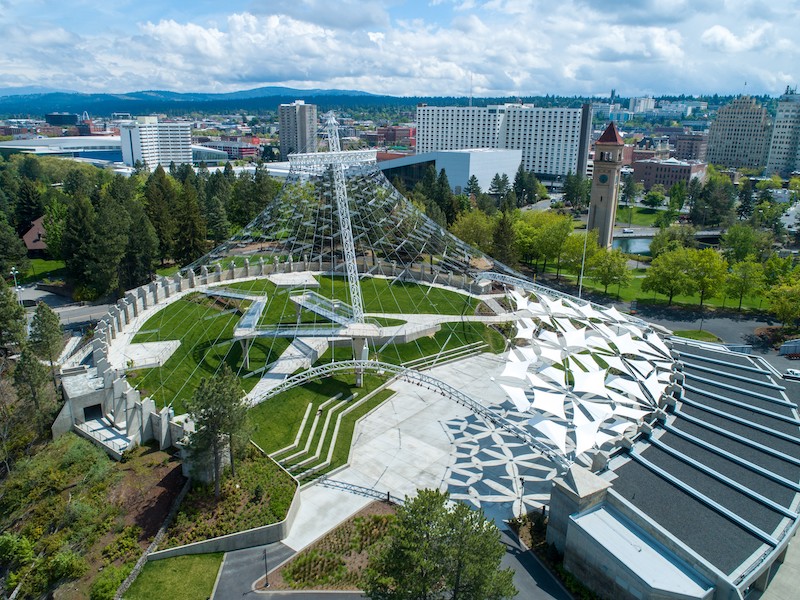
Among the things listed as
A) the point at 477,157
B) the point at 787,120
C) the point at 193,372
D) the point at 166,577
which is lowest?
the point at 166,577

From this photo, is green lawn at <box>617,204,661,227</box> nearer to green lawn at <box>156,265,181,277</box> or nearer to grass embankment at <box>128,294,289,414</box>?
green lawn at <box>156,265,181,277</box>

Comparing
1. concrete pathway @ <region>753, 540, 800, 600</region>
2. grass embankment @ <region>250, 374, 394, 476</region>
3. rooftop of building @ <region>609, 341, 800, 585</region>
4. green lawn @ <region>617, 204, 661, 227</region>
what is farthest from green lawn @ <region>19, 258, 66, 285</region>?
green lawn @ <region>617, 204, 661, 227</region>

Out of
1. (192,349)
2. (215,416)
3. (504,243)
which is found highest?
(504,243)

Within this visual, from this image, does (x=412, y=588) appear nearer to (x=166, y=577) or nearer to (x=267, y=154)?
(x=166, y=577)

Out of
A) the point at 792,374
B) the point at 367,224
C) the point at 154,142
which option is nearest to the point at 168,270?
the point at 367,224

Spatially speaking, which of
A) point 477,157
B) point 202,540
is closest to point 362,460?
point 202,540

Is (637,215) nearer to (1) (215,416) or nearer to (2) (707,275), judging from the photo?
(2) (707,275)

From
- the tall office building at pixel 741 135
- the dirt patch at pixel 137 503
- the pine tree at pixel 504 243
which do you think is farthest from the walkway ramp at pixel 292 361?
the tall office building at pixel 741 135
